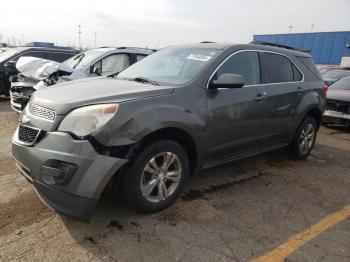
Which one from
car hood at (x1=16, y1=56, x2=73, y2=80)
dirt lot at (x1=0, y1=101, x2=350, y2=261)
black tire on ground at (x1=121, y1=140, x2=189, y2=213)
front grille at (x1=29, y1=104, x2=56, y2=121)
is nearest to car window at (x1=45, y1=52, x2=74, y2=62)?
car hood at (x1=16, y1=56, x2=73, y2=80)

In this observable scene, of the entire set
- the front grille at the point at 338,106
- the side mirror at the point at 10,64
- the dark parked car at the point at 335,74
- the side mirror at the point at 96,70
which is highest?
the side mirror at the point at 96,70

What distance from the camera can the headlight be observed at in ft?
9.71

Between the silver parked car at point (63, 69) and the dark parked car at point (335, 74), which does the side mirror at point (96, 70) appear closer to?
the silver parked car at point (63, 69)

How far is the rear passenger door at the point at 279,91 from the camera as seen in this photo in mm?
4758

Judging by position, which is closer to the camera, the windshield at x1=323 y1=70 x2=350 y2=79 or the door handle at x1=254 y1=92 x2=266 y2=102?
the door handle at x1=254 y1=92 x2=266 y2=102

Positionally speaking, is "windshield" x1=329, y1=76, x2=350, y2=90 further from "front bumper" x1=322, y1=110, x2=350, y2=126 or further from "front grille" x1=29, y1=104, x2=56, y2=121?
"front grille" x1=29, y1=104, x2=56, y2=121

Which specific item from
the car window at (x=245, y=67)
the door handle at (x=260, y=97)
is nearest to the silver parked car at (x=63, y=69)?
the car window at (x=245, y=67)

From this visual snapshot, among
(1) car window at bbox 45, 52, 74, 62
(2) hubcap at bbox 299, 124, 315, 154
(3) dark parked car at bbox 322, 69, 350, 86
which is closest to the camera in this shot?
(2) hubcap at bbox 299, 124, 315, 154

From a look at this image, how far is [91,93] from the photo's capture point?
3.35 metres

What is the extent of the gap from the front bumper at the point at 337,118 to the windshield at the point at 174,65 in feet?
18.4

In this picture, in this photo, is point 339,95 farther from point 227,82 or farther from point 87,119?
point 87,119

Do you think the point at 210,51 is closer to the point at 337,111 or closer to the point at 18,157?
the point at 18,157

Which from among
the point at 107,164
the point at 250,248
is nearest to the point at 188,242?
the point at 250,248

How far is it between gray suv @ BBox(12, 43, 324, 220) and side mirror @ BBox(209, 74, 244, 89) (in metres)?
0.01
